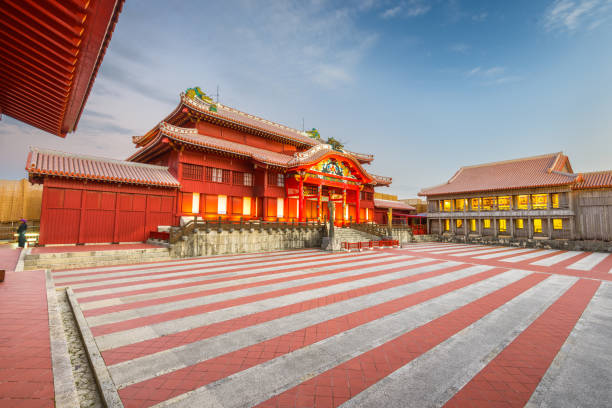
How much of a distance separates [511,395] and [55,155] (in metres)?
20.1

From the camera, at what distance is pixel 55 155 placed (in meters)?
13.9

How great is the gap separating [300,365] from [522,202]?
3050cm

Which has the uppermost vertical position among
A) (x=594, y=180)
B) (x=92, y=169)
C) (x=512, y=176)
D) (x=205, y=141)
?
(x=205, y=141)

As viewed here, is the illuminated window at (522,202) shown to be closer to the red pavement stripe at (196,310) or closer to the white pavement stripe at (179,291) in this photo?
the red pavement stripe at (196,310)

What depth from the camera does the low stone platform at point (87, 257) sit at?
9606mm

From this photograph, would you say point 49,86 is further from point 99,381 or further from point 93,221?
point 93,221

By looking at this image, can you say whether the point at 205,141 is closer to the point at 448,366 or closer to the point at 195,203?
the point at 195,203

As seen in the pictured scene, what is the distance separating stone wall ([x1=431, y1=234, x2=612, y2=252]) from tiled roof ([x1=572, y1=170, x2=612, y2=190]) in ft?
14.8

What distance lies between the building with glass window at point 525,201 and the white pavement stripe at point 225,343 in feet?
82.4

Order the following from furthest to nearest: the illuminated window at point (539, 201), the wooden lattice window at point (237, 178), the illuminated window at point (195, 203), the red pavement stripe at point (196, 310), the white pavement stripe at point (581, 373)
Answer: the illuminated window at point (539, 201) → the wooden lattice window at point (237, 178) → the illuminated window at point (195, 203) → the red pavement stripe at point (196, 310) → the white pavement stripe at point (581, 373)

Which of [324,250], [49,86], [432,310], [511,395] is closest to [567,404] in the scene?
[511,395]

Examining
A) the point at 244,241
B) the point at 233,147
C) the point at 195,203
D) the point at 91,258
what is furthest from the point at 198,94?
the point at 91,258

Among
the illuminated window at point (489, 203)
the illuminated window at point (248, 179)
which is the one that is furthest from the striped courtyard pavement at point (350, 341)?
the illuminated window at point (489, 203)

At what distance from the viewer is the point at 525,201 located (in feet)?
81.2
